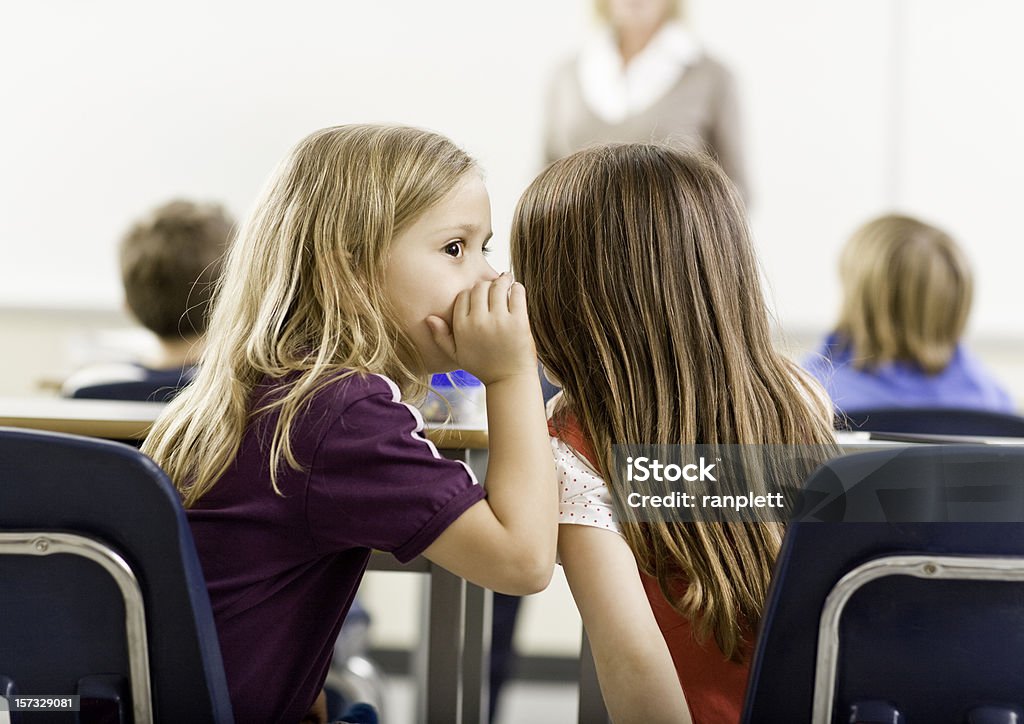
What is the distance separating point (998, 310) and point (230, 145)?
2.14 meters

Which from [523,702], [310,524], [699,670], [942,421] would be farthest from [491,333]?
[523,702]

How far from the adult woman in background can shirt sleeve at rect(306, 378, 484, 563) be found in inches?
87.2

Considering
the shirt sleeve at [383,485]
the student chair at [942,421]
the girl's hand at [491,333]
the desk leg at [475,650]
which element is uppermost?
the girl's hand at [491,333]

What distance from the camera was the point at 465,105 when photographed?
301cm

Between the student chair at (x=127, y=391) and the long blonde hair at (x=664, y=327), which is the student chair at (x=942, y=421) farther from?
the student chair at (x=127, y=391)

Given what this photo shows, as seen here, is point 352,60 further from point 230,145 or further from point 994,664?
point 994,664

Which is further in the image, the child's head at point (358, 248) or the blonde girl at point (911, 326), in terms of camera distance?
the blonde girl at point (911, 326)

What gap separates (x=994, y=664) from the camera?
73 cm

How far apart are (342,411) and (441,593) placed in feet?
1.55

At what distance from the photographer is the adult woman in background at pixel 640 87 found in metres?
Answer: 2.93

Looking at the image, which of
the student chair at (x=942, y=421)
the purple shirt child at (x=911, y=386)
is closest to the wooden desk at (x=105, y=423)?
the student chair at (x=942, y=421)

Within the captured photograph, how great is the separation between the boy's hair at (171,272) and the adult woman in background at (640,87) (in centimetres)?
126

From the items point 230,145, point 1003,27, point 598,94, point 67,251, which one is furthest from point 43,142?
point 1003,27

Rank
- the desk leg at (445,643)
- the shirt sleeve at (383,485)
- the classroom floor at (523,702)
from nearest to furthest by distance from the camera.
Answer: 1. the shirt sleeve at (383,485)
2. the desk leg at (445,643)
3. the classroom floor at (523,702)
